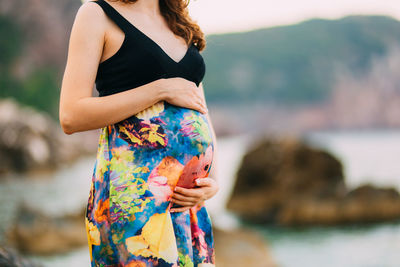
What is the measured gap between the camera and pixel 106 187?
1.50 m

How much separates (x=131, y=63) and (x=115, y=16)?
16cm

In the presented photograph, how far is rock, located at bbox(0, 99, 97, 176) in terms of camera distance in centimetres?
1486

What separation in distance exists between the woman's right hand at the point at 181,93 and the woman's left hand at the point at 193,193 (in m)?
0.27

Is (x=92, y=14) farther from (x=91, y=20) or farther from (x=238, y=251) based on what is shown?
(x=238, y=251)

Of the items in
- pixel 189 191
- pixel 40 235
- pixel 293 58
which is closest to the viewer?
pixel 189 191

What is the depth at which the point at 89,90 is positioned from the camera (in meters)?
1.49

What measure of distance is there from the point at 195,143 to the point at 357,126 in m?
55.9

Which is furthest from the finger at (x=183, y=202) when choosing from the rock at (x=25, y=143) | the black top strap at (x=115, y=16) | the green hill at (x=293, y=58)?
the green hill at (x=293, y=58)

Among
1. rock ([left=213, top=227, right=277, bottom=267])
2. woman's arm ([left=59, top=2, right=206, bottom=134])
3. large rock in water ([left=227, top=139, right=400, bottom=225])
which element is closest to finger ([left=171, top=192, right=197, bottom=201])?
woman's arm ([left=59, top=2, right=206, bottom=134])

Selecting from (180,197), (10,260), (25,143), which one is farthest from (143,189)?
(25,143)

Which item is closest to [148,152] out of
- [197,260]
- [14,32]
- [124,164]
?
[124,164]

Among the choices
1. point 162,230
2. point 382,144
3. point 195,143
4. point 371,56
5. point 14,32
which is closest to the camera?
point 162,230

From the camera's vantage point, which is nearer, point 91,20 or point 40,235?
point 91,20

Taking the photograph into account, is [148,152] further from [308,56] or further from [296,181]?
[308,56]
